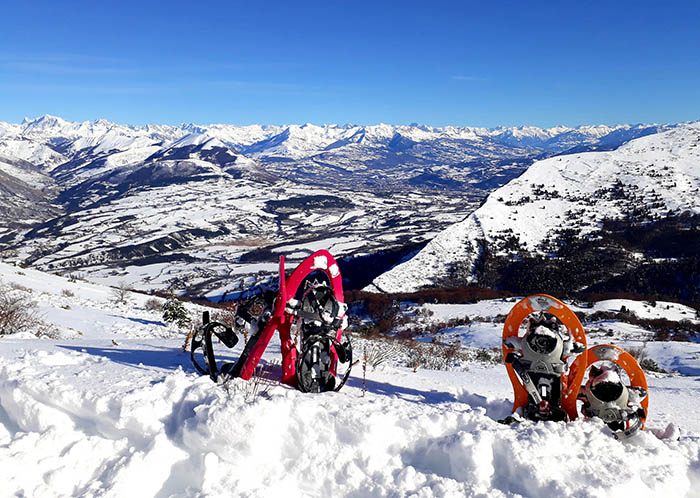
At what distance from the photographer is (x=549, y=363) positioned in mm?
6375

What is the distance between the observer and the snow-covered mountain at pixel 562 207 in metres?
62.2

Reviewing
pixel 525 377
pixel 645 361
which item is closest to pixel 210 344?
pixel 525 377

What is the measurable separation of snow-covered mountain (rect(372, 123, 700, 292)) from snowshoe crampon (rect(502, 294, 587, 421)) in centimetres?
4700

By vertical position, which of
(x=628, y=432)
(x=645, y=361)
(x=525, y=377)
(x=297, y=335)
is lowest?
(x=645, y=361)

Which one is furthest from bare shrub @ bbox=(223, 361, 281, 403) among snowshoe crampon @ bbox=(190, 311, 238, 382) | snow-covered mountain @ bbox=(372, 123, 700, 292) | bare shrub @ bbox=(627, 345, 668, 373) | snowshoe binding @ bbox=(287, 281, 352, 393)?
snow-covered mountain @ bbox=(372, 123, 700, 292)

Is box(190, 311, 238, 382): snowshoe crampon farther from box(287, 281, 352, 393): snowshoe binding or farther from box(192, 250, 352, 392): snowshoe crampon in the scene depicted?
box(287, 281, 352, 393): snowshoe binding

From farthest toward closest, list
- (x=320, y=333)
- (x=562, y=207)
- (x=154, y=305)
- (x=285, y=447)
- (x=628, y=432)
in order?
(x=562, y=207), (x=154, y=305), (x=320, y=333), (x=628, y=432), (x=285, y=447)

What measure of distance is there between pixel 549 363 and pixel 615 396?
86cm

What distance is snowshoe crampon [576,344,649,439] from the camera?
584 cm

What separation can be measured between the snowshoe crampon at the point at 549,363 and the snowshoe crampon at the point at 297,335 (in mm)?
2584

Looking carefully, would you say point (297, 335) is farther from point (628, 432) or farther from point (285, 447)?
point (628, 432)

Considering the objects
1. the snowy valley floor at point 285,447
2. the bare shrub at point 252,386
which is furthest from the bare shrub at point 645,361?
the bare shrub at point 252,386

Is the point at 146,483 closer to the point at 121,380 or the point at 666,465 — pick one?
the point at 121,380

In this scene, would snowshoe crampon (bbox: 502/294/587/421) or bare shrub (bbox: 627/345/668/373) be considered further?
bare shrub (bbox: 627/345/668/373)
